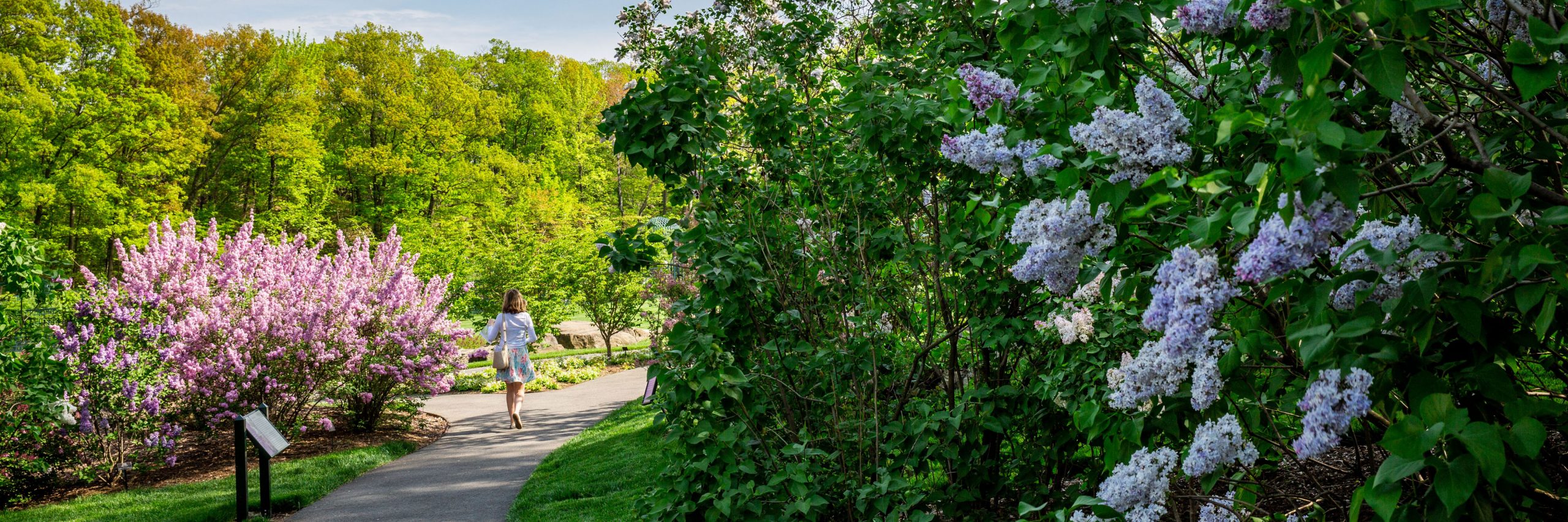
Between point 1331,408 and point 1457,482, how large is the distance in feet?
0.66

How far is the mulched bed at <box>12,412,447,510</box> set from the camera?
28.2ft

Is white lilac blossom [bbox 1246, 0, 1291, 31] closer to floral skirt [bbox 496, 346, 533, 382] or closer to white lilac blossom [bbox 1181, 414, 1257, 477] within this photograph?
white lilac blossom [bbox 1181, 414, 1257, 477]

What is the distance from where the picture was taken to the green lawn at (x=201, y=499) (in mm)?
7191

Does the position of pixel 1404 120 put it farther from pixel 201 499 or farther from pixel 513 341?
pixel 513 341

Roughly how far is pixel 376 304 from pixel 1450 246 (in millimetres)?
11654

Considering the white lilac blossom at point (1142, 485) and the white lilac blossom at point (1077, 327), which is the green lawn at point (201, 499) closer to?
the white lilac blossom at point (1077, 327)

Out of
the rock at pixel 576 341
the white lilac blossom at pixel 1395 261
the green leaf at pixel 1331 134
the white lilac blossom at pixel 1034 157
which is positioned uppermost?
the white lilac blossom at pixel 1034 157

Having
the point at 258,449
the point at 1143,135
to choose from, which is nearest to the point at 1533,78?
the point at 1143,135

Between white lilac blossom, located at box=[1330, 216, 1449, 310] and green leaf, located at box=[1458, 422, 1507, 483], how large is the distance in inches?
10.0

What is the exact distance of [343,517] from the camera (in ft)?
23.0

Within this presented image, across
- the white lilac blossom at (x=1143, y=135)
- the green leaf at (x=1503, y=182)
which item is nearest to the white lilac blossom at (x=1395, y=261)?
the green leaf at (x=1503, y=182)

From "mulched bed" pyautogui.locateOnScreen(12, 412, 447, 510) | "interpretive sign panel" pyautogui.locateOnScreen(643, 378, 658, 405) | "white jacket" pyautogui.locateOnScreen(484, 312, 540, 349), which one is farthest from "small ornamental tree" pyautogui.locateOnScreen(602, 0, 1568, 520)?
"white jacket" pyautogui.locateOnScreen(484, 312, 540, 349)

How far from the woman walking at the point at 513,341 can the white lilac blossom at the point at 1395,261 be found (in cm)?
1041

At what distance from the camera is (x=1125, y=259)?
84.7 inches
